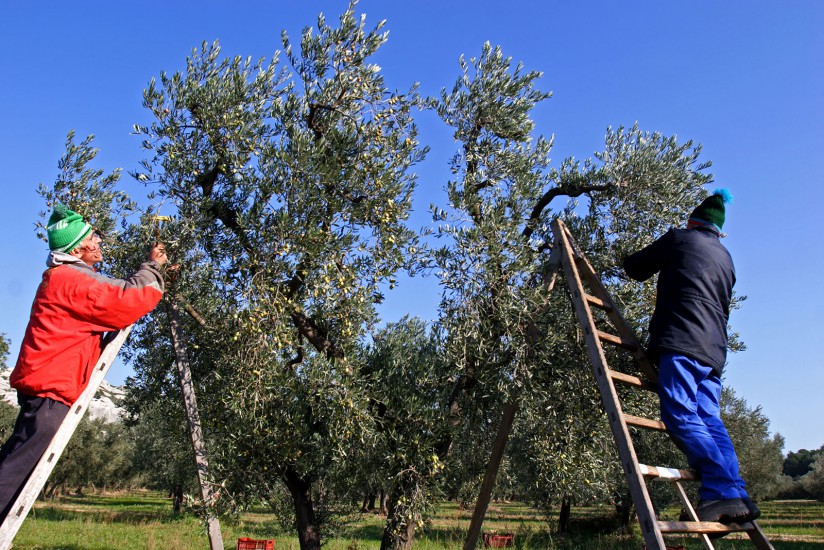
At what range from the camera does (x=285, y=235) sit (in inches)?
329

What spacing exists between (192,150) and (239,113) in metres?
0.90

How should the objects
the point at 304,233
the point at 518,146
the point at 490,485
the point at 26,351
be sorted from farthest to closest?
the point at 518,146 → the point at 304,233 → the point at 490,485 → the point at 26,351

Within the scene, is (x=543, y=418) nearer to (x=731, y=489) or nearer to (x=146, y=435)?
(x=731, y=489)

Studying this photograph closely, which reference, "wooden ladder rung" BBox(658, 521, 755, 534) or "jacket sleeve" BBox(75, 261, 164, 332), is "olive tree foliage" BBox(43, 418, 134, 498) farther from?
"wooden ladder rung" BBox(658, 521, 755, 534)

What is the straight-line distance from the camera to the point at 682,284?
18.5ft

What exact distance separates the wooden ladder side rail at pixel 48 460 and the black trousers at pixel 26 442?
0.27ft

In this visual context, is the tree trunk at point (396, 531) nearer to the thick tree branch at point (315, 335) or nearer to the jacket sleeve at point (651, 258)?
the thick tree branch at point (315, 335)

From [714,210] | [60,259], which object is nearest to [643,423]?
[714,210]

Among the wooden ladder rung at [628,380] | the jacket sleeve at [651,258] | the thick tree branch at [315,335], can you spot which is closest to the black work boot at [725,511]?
the wooden ladder rung at [628,380]

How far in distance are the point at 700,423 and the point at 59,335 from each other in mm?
5376

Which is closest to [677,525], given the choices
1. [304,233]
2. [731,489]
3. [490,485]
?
[731,489]

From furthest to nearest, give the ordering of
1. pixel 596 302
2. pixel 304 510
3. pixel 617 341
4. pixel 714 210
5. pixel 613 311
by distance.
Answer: pixel 304 510 → pixel 613 311 → pixel 596 302 → pixel 714 210 → pixel 617 341

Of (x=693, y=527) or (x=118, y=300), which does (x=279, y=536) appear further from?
(x=693, y=527)

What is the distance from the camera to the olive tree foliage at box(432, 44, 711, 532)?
885 centimetres
